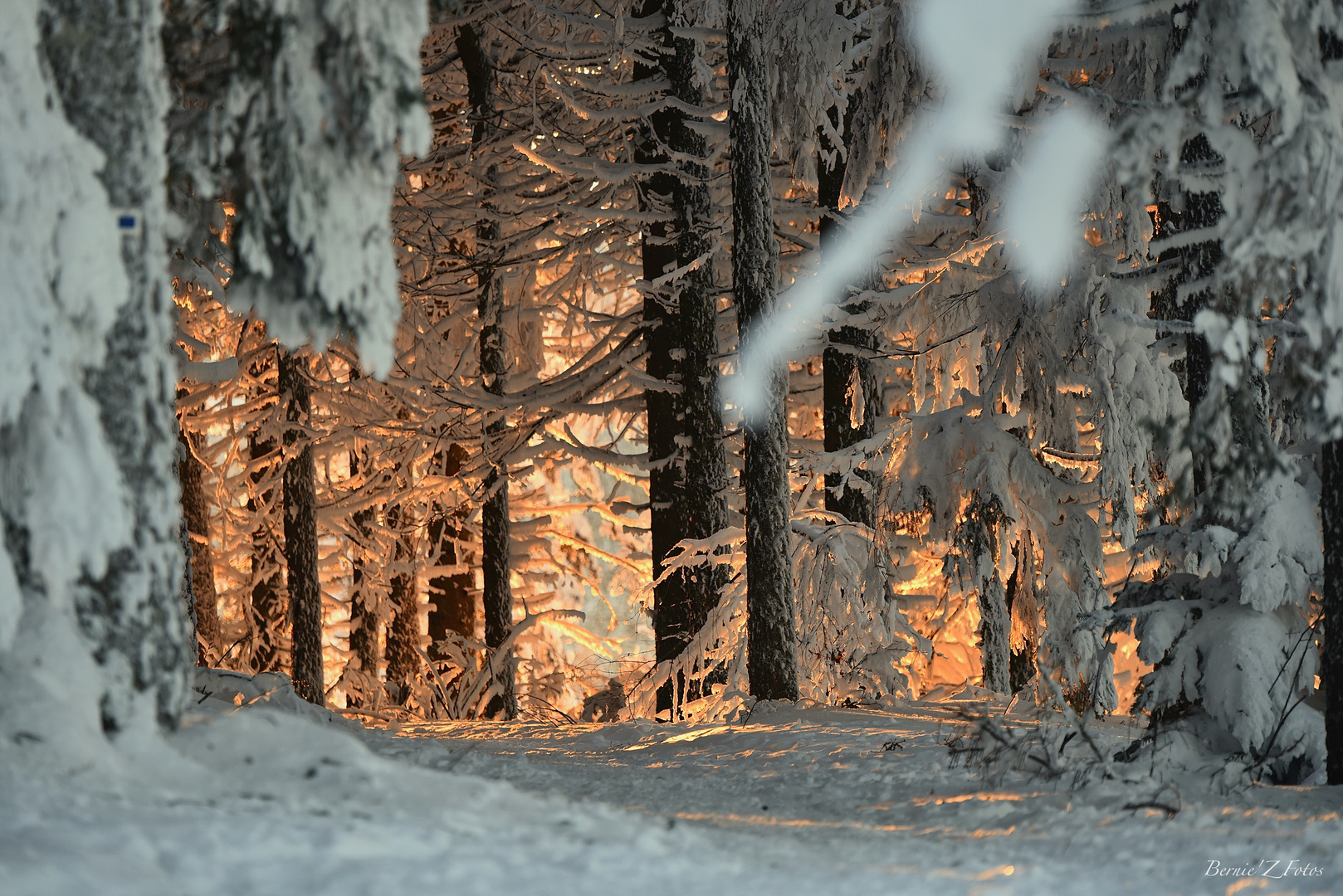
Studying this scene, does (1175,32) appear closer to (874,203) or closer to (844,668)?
(874,203)

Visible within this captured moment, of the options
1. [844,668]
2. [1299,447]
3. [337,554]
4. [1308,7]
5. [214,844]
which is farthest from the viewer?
[337,554]

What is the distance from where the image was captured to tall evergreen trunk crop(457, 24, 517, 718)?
44.4ft

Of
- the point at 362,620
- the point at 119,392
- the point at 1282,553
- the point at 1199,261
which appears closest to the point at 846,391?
the point at 1199,261

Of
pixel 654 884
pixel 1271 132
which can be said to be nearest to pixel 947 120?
pixel 1271 132

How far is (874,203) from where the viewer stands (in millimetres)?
10789

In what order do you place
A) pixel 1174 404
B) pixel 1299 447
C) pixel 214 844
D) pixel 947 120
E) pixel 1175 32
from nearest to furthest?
1. pixel 214 844
2. pixel 1299 447
3. pixel 1175 32
4. pixel 947 120
5. pixel 1174 404

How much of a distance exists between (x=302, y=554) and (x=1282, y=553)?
39.9ft

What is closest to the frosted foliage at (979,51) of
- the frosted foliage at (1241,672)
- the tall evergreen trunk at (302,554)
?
the frosted foliage at (1241,672)

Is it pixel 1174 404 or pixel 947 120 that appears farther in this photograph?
pixel 1174 404

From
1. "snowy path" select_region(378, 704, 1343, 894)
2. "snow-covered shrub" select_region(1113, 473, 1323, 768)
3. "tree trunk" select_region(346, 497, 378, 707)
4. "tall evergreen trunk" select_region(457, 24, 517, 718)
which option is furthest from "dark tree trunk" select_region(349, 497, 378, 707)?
"snow-covered shrub" select_region(1113, 473, 1323, 768)

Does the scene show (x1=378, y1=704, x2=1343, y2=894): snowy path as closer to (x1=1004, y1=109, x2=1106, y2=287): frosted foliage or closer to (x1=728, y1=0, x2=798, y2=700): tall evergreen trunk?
(x1=728, y1=0, x2=798, y2=700): tall evergreen trunk

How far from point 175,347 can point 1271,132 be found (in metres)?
10.4
